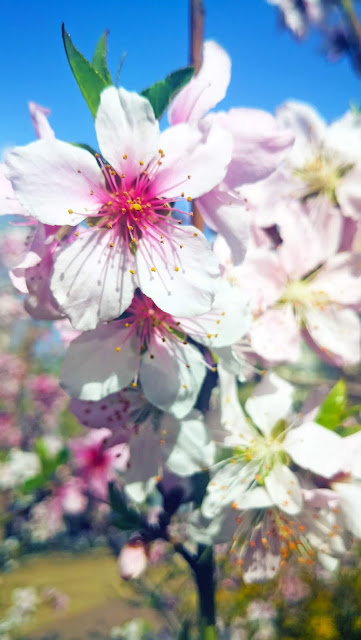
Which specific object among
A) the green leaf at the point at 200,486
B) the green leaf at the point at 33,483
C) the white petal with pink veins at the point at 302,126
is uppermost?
the white petal with pink veins at the point at 302,126

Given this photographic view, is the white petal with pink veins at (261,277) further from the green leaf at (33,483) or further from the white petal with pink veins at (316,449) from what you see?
the green leaf at (33,483)

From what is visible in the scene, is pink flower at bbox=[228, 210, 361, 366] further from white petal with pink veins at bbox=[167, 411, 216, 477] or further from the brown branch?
the brown branch

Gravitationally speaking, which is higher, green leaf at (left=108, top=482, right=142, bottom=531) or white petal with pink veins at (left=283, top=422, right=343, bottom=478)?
white petal with pink veins at (left=283, top=422, right=343, bottom=478)

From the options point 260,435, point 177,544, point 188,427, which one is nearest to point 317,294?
point 260,435

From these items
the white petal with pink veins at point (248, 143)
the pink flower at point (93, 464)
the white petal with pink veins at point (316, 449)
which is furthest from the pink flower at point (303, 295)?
the pink flower at point (93, 464)

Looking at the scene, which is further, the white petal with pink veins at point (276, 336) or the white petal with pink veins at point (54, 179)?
the white petal with pink veins at point (276, 336)

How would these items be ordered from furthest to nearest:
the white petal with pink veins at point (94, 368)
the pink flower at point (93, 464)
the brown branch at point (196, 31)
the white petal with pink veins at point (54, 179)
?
the pink flower at point (93, 464)
the brown branch at point (196, 31)
the white petal with pink veins at point (94, 368)
the white petal with pink veins at point (54, 179)

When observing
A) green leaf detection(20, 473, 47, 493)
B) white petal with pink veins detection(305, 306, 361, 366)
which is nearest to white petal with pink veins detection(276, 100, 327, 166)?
white petal with pink veins detection(305, 306, 361, 366)

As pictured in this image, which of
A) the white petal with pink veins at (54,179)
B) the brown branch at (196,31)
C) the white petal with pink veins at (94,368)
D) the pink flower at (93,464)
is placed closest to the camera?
the white petal with pink veins at (54,179)
